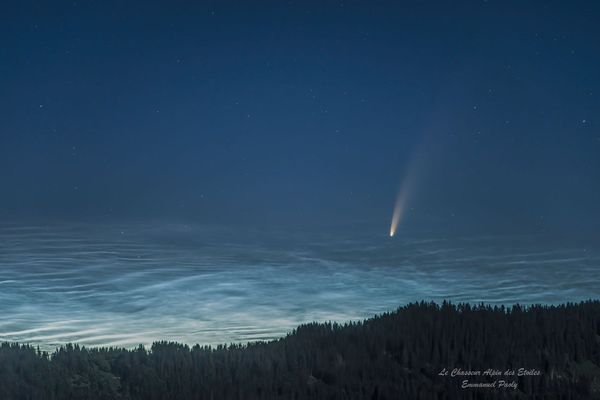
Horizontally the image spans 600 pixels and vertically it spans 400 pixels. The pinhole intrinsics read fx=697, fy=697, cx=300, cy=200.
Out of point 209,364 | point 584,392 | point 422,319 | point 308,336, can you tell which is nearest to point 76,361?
point 209,364

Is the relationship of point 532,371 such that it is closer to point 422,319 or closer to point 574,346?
point 574,346

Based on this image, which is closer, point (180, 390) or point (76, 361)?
point (180, 390)

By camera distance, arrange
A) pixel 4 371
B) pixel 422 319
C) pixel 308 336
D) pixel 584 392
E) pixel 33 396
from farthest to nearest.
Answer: pixel 422 319, pixel 308 336, pixel 584 392, pixel 4 371, pixel 33 396

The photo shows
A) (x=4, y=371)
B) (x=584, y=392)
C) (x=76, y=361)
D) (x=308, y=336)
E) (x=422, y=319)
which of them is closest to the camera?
(x=4, y=371)

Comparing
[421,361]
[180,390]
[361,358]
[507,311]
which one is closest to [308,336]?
[361,358]

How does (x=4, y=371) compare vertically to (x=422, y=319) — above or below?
below

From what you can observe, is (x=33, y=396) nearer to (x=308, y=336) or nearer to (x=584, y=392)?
(x=308, y=336)
